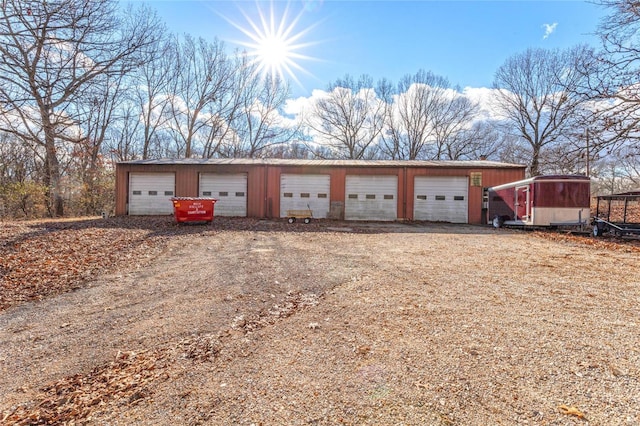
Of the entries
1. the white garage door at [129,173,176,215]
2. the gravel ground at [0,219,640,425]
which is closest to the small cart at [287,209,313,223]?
the white garage door at [129,173,176,215]

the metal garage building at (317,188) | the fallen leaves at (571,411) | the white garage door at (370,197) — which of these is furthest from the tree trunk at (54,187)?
the fallen leaves at (571,411)

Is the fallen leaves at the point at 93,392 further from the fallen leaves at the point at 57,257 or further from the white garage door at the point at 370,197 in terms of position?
the white garage door at the point at 370,197

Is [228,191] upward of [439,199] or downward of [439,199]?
upward

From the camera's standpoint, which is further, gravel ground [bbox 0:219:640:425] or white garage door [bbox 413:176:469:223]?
white garage door [bbox 413:176:469:223]

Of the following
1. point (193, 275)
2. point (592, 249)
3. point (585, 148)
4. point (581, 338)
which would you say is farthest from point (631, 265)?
point (193, 275)

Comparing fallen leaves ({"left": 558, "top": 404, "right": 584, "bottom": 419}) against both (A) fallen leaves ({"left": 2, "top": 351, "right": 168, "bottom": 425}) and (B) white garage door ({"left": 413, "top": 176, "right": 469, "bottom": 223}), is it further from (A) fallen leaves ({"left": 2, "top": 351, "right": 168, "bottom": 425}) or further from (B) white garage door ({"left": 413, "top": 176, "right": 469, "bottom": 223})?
(B) white garage door ({"left": 413, "top": 176, "right": 469, "bottom": 223})

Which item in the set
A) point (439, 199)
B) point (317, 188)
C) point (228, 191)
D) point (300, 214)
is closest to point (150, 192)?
point (228, 191)

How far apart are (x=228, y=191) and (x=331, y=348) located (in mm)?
14791

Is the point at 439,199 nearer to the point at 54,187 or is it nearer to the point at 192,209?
the point at 192,209

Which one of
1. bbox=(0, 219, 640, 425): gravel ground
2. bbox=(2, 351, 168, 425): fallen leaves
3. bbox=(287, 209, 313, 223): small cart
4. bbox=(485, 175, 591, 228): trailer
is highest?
bbox=(485, 175, 591, 228): trailer

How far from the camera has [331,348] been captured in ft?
8.77

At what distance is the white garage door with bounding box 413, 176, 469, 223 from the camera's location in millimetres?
16141

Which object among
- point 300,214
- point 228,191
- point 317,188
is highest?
point 317,188

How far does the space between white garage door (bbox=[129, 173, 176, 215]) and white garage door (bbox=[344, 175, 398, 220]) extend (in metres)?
9.35
